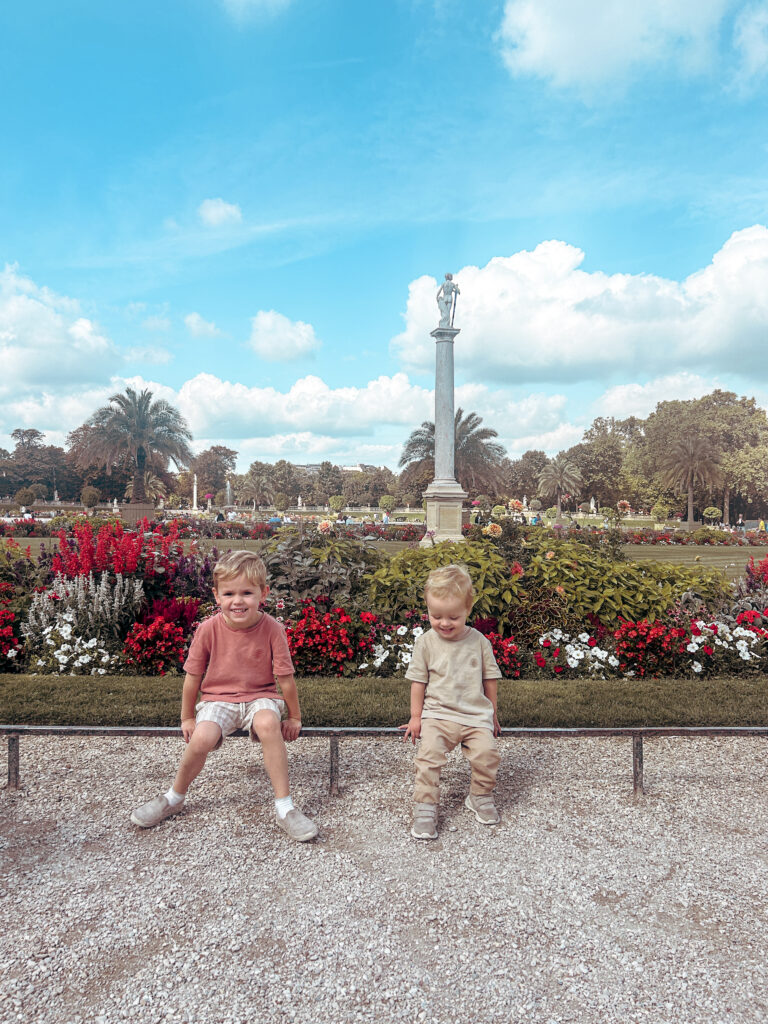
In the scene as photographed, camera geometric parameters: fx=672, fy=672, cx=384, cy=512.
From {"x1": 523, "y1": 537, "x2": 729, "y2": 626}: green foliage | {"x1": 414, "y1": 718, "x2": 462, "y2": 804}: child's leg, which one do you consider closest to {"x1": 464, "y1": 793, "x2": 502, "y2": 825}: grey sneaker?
{"x1": 414, "y1": 718, "x2": 462, "y2": 804}: child's leg

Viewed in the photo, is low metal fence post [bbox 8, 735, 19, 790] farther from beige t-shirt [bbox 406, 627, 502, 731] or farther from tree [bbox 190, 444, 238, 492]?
tree [bbox 190, 444, 238, 492]

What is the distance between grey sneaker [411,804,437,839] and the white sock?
0.52 m

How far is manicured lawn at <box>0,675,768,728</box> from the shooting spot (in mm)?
4090

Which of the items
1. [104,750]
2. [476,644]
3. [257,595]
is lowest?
[104,750]

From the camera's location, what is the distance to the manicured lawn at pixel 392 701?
4.09 meters

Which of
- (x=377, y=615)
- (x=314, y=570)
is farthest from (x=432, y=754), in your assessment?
(x=314, y=570)

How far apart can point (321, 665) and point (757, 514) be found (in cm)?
6086

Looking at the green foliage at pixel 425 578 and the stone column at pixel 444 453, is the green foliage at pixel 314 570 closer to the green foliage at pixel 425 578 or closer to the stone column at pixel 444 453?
the green foliage at pixel 425 578

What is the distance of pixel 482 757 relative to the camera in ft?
9.57

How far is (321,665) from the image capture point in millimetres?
5090

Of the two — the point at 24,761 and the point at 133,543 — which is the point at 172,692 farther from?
the point at 133,543

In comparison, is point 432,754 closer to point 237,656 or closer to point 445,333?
point 237,656

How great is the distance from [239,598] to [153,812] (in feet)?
3.18

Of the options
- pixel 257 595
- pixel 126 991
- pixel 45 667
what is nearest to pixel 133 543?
pixel 45 667
